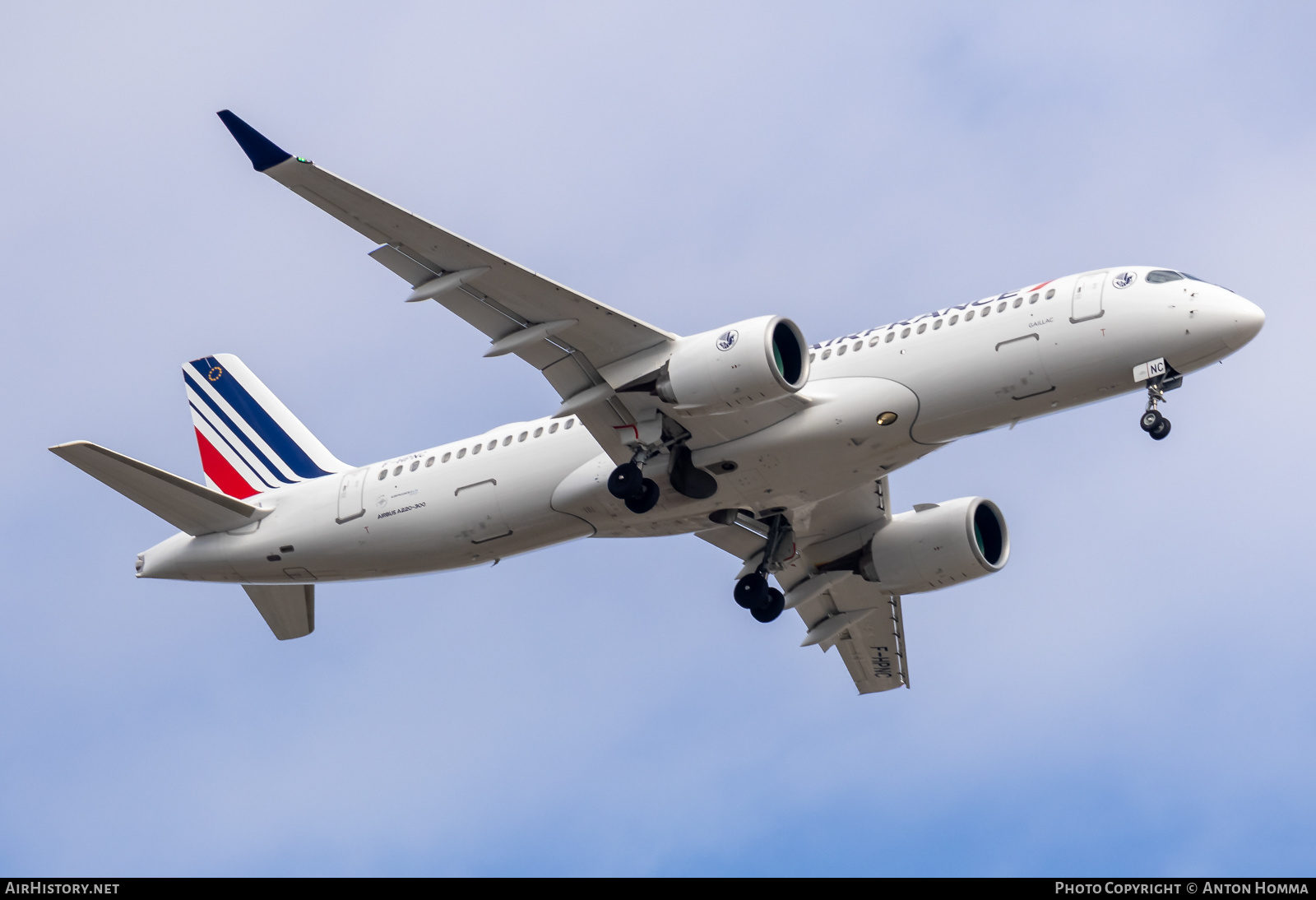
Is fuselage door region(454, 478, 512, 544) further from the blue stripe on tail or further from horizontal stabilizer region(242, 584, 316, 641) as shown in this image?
horizontal stabilizer region(242, 584, 316, 641)

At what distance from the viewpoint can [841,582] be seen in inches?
1599

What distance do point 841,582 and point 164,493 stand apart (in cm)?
1679

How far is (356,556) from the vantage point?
3688cm

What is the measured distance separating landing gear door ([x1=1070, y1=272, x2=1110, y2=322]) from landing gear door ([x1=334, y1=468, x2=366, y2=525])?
16.6 meters

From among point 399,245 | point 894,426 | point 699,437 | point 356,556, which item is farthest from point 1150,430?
point 356,556

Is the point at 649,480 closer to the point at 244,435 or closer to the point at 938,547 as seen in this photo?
the point at 938,547

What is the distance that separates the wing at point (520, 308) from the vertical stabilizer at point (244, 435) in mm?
8503

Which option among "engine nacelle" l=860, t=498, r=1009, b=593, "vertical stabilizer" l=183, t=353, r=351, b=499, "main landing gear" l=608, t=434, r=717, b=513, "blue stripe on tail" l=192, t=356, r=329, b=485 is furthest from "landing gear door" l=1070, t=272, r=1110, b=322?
"blue stripe on tail" l=192, t=356, r=329, b=485

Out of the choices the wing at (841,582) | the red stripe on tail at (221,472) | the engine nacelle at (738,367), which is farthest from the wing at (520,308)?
the red stripe on tail at (221,472)

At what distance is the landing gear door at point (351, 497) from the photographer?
121 feet

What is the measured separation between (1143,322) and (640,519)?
1137cm

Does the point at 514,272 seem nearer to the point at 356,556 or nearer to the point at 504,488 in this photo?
the point at 504,488

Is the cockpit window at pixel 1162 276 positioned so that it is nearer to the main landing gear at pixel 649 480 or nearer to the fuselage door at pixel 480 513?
the main landing gear at pixel 649 480

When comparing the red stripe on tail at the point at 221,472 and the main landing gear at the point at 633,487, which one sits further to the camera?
the red stripe on tail at the point at 221,472
